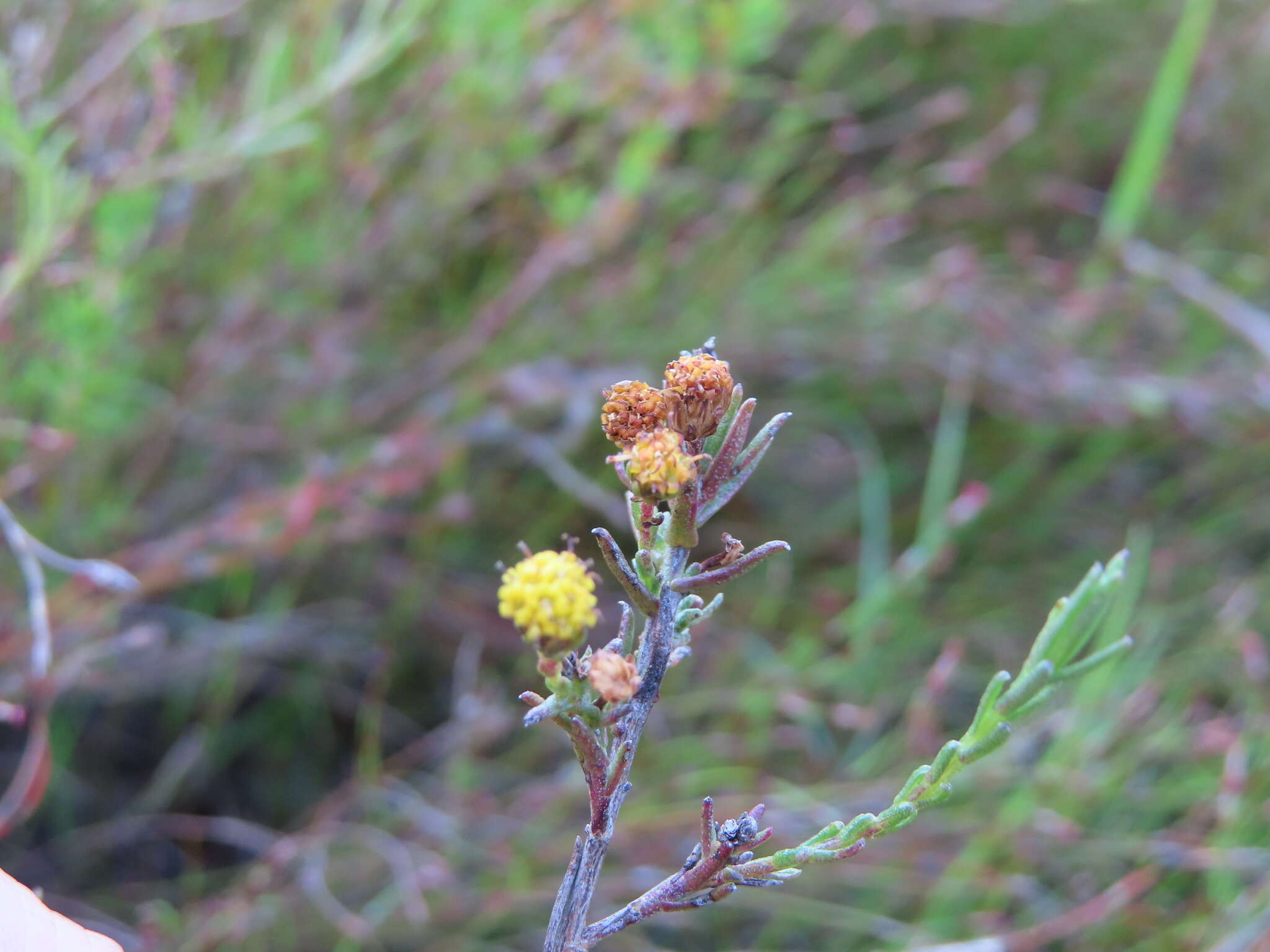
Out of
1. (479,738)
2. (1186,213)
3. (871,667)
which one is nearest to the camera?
(479,738)

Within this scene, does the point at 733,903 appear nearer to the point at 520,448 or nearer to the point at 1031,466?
the point at 520,448

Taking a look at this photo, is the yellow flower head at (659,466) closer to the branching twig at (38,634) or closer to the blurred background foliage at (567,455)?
the branching twig at (38,634)

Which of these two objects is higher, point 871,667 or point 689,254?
point 689,254

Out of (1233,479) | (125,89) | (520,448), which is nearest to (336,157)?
(125,89)

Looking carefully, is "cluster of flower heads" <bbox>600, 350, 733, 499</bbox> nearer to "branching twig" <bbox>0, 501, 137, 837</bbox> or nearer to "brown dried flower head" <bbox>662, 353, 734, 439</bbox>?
"brown dried flower head" <bbox>662, 353, 734, 439</bbox>

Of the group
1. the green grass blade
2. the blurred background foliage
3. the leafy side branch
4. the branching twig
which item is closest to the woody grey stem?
the leafy side branch

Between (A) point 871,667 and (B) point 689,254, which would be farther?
(B) point 689,254
